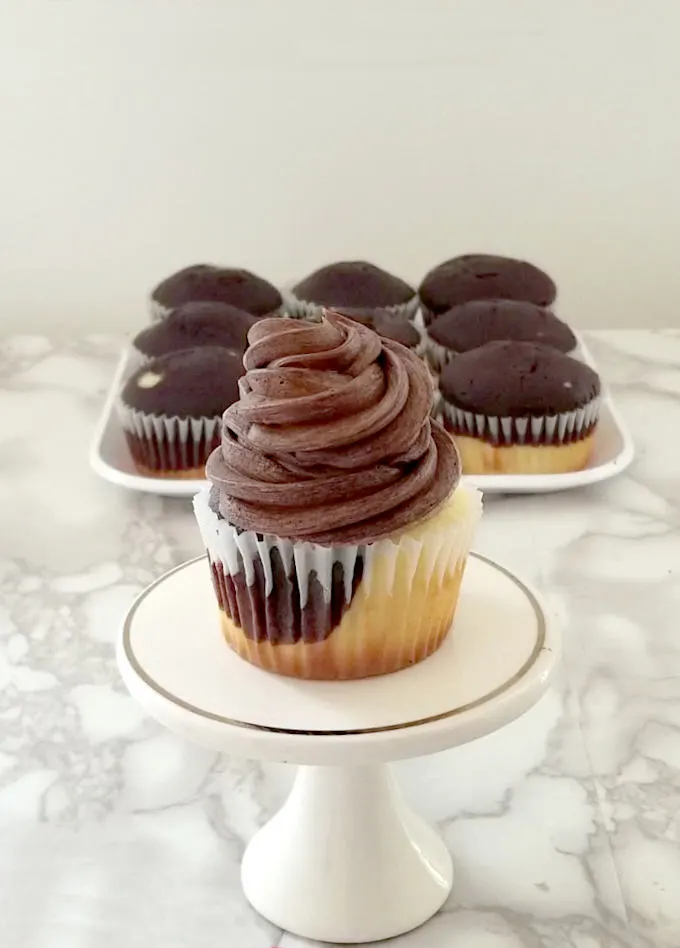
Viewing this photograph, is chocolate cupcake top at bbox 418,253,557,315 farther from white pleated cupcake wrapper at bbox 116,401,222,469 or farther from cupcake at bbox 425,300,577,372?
white pleated cupcake wrapper at bbox 116,401,222,469

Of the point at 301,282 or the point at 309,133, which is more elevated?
the point at 309,133

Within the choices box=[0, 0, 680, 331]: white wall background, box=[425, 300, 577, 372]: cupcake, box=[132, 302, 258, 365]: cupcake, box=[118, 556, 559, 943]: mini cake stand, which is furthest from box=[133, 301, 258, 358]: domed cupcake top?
box=[118, 556, 559, 943]: mini cake stand

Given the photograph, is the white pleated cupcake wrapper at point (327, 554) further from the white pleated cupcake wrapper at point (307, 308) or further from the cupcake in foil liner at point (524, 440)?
the white pleated cupcake wrapper at point (307, 308)

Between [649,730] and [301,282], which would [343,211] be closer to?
[301,282]

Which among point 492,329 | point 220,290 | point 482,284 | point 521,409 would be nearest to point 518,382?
point 521,409

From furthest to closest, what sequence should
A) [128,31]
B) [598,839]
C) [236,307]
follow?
[128,31] < [236,307] < [598,839]

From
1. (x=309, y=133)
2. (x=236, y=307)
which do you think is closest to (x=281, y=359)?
(x=236, y=307)

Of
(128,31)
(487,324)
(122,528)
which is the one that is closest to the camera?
(122,528)

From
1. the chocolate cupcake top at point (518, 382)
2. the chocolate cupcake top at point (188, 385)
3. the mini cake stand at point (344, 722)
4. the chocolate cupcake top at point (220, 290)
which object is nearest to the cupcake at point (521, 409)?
the chocolate cupcake top at point (518, 382)
